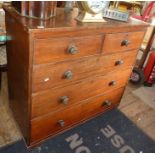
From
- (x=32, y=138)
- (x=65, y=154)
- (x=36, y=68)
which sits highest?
(x=36, y=68)

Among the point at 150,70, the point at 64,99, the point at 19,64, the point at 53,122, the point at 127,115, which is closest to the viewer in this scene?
the point at 19,64

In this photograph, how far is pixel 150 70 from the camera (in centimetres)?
232

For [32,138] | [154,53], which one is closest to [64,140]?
[32,138]

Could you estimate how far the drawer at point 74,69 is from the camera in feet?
3.57

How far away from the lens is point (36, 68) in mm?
1032

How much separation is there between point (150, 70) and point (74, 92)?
136cm

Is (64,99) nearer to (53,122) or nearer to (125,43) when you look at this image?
(53,122)

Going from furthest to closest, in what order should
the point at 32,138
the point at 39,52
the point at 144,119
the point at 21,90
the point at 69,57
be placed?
the point at 144,119 → the point at 32,138 → the point at 21,90 → the point at 69,57 → the point at 39,52

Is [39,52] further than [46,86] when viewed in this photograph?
No

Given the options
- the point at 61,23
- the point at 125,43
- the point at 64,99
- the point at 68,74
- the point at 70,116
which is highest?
the point at 61,23

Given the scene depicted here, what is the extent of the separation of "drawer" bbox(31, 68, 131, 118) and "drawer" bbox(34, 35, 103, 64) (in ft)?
0.79

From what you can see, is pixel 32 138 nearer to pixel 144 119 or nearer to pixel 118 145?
pixel 118 145

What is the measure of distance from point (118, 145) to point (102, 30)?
98cm

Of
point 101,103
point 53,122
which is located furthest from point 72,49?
point 101,103
